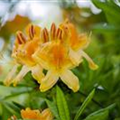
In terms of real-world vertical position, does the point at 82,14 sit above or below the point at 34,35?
below

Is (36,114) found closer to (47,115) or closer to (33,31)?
(47,115)

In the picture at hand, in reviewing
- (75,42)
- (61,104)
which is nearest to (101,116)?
(61,104)

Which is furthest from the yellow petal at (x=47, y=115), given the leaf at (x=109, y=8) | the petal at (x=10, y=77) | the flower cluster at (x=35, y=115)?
the leaf at (x=109, y=8)

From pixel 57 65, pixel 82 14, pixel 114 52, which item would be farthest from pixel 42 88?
pixel 82 14

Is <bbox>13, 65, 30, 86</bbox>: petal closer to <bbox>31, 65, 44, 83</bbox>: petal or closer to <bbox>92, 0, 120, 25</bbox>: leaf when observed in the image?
<bbox>31, 65, 44, 83</bbox>: petal

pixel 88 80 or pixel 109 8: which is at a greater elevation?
pixel 109 8

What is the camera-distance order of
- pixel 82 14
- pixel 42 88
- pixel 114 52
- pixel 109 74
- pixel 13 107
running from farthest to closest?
pixel 82 14, pixel 114 52, pixel 109 74, pixel 13 107, pixel 42 88

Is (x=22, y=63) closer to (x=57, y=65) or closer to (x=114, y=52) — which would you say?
(x=57, y=65)

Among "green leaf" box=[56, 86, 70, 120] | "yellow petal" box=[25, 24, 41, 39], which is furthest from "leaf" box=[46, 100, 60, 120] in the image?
"yellow petal" box=[25, 24, 41, 39]
